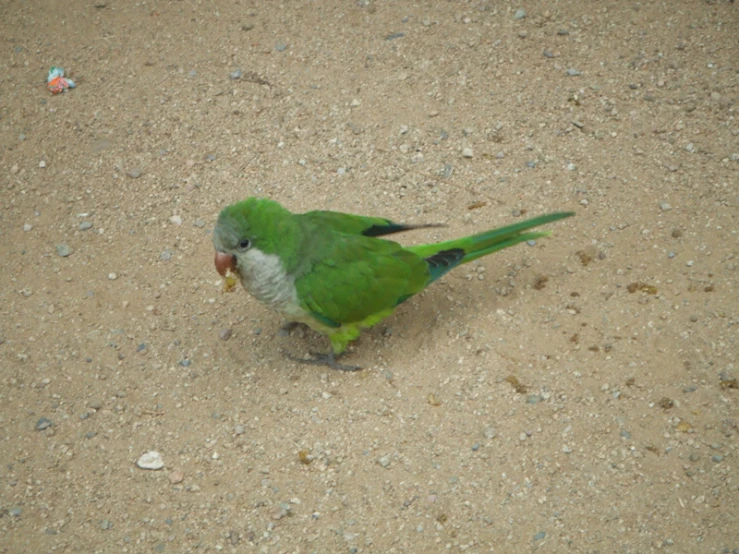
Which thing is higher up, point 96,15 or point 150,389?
point 96,15

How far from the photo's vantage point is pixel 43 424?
4422 millimetres

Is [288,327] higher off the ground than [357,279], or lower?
lower

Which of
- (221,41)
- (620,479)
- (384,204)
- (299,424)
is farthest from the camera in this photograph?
(221,41)

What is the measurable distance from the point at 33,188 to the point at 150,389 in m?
2.09

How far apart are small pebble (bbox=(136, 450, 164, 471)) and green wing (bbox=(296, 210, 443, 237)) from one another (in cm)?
155

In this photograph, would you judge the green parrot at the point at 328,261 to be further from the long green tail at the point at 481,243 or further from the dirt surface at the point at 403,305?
the dirt surface at the point at 403,305

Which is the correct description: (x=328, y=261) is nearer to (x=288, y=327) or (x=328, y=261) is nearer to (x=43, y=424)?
(x=288, y=327)

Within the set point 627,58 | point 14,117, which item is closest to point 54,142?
point 14,117

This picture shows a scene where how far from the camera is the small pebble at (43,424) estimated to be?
14.5ft

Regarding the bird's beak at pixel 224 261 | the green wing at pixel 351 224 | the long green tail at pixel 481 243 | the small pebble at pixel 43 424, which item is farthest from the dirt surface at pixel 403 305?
the bird's beak at pixel 224 261

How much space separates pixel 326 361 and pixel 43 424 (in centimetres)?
165

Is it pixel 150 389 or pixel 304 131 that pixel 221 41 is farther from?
pixel 150 389

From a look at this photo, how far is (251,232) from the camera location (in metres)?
4.17

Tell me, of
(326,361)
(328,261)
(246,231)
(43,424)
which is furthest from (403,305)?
(43,424)
